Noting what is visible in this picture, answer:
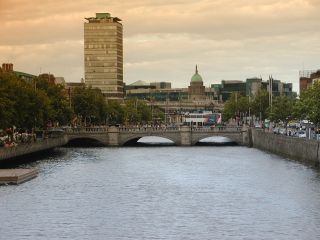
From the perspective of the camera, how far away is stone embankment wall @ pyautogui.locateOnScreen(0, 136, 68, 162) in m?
108

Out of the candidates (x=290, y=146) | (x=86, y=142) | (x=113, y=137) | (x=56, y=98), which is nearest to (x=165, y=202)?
(x=290, y=146)

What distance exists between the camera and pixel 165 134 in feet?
Answer: 535

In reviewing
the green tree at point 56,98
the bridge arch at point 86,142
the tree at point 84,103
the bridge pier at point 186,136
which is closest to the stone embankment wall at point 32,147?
the green tree at point 56,98

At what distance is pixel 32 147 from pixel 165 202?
5736 cm

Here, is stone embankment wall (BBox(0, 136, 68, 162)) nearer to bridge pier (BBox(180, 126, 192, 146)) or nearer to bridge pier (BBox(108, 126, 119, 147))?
bridge pier (BBox(108, 126, 119, 147))

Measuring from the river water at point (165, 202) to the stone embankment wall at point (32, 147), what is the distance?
4039mm

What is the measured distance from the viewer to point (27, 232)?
187 ft

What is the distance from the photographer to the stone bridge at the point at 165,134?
16175 centimetres

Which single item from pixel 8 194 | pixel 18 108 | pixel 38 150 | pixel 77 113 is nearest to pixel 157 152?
pixel 38 150

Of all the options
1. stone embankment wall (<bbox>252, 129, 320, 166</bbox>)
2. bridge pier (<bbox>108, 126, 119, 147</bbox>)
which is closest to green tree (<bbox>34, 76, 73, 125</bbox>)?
bridge pier (<bbox>108, 126, 119, 147</bbox>)

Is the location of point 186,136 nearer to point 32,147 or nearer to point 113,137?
point 113,137

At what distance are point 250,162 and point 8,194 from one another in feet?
152

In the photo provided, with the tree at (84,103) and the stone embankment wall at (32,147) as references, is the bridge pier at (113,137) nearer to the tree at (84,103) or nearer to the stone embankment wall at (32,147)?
the stone embankment wall at (32,147)

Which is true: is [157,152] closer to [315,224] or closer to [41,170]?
[41,170]
